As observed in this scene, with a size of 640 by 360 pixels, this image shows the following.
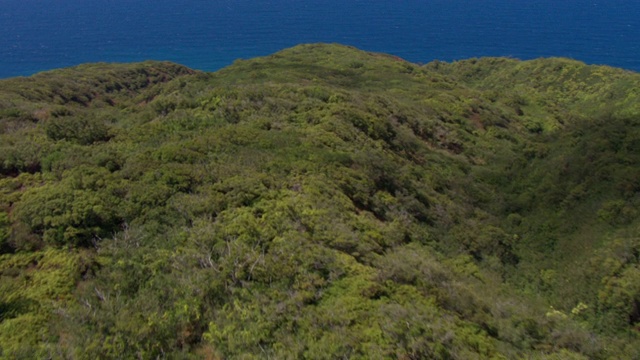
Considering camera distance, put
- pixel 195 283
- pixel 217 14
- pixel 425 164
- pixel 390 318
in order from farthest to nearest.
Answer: pixel 217 14 → pixel 425 164 → pixel 195 283 → pixel 390 318

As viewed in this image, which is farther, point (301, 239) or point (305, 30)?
point (305, 30)

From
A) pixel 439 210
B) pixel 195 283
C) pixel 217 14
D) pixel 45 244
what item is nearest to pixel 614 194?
pixel 439 210

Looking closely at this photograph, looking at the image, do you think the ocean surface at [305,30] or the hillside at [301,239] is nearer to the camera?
the hillside at [301,239]

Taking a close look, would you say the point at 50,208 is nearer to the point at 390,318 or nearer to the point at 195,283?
the point at 195,283

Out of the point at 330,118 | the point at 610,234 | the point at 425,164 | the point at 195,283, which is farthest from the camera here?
the point at 425,164

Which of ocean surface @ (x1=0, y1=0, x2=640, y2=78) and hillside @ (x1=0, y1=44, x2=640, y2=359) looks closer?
hillside @ (x1=0, y1=44, x2=640, y2=359)
